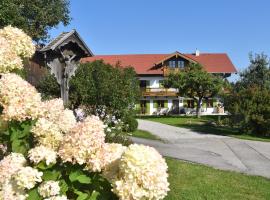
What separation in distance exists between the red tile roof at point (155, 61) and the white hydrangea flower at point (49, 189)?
63405mm

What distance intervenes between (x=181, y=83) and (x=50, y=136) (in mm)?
50944

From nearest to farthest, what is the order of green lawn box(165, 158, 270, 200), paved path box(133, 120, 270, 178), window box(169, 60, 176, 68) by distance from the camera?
green lawn box(165, 158, 270, 200), paved path box(133, 120, 270, 178), window box(169, 60, 176, 68)

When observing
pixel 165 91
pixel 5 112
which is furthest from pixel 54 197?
pixel 165 91

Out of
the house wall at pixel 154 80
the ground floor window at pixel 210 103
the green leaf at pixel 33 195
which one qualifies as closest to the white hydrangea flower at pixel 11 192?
the green leaf at pixel 33 195

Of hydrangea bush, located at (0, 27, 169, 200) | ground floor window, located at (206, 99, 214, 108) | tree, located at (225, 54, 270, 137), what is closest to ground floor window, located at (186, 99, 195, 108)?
ground floor window, located at (206, 99, 214, 108)

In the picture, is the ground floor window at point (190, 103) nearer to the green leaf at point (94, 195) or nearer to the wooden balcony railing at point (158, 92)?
the wooden balcony railing at point (158, 92)

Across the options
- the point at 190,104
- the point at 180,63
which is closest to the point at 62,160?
the point at 190,104

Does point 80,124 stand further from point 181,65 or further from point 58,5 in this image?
point 181,65

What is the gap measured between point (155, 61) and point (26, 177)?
220 feet

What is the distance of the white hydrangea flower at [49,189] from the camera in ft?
9.38

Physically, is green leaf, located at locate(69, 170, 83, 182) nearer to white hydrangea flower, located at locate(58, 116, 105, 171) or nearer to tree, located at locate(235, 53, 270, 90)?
white hydrangea flower, located at locate(58, 116, 105, 171)

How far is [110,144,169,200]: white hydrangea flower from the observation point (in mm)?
2545

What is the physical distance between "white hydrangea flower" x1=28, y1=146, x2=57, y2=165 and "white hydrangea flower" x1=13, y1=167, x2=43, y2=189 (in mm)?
90

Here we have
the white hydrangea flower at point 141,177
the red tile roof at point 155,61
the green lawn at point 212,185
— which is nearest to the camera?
the white hydrangea flower at point 141,177
